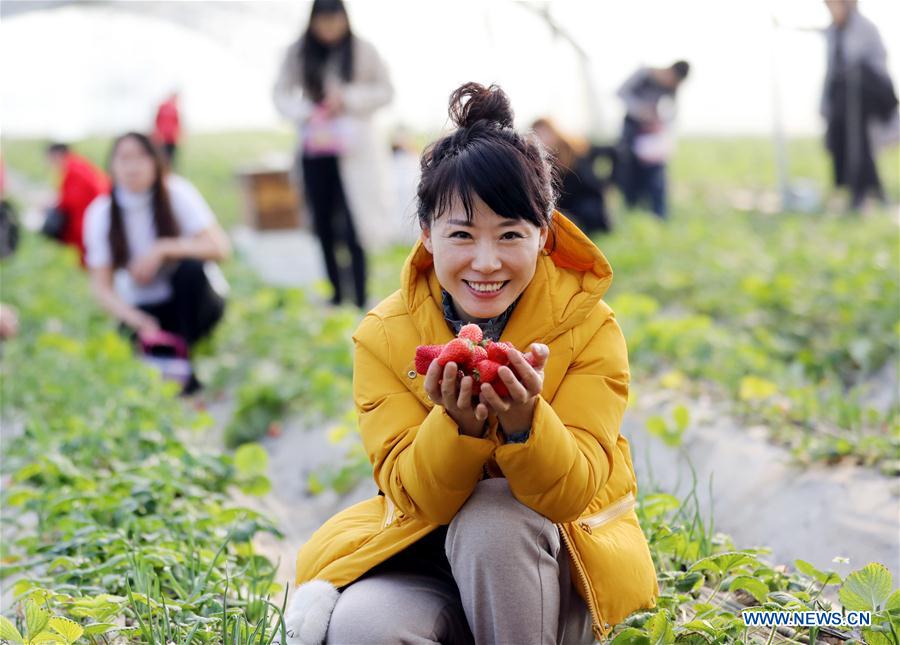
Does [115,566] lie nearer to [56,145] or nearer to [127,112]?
[56,145]

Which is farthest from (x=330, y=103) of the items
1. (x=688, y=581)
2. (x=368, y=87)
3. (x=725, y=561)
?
(x=725, y=561)

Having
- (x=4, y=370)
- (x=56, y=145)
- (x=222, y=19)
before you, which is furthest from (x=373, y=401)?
(x=222, y=19)

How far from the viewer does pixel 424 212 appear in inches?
87.0

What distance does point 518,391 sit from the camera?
1831 mm

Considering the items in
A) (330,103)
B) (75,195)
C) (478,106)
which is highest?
(478,106)

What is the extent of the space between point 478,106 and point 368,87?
4004 millimetres

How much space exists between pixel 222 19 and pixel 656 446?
1865cm

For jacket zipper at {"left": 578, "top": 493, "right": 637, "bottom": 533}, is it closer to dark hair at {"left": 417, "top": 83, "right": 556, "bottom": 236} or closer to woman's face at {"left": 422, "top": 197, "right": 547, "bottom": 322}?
woman's face at {"left": 422, "top": 197, "right": 547, "bottom": 322}

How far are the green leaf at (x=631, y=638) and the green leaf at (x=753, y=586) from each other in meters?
0.34

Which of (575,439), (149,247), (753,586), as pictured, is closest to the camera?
(575,439)

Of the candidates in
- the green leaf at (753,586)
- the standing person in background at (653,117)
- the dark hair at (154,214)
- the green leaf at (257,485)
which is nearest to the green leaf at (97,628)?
the green leaf at (257,485)

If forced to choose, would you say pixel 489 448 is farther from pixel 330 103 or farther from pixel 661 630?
pixel 330 103

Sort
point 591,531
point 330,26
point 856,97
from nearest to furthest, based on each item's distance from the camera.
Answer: point 591,531, point 330,26, point 856,97

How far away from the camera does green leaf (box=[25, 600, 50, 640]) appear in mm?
2129
